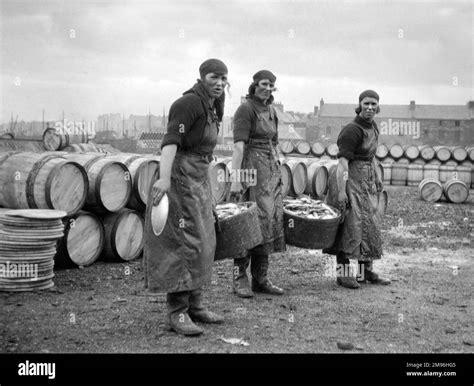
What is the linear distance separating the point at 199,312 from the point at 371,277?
267cm

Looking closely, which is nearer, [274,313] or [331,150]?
[274,313]

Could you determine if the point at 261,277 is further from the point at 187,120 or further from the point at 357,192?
the point at 187,120

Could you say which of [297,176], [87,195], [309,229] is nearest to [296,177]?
[297,176]

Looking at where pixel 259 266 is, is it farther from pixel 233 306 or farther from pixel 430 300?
pixel 430 300

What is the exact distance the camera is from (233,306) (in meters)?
5.20

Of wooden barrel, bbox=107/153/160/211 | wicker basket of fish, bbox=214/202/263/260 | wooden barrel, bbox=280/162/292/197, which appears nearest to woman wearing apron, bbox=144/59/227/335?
wicker basket of fish, bbox=214/202/263/260

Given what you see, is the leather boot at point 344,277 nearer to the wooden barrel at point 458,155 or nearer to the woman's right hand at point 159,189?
the woman's right hand at point 159,189

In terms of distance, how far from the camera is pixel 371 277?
639 centimetres

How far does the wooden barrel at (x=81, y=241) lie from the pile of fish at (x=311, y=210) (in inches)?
101

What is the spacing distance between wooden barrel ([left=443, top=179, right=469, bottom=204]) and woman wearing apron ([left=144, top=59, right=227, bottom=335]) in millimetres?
13480

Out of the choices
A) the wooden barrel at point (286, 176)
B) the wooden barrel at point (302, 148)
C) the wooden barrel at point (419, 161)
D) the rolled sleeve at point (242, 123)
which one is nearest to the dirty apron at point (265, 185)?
the rolled sleeve at point (242, 123)

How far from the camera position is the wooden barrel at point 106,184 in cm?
694
